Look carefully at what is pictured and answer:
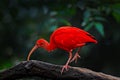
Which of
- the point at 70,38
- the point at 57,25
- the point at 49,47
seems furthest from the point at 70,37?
the point at 57,25

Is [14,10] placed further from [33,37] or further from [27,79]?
[27,79]

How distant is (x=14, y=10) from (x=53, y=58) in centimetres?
60

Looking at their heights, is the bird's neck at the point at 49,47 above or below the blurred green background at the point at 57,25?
below

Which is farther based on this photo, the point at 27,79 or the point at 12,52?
the point at 12,52

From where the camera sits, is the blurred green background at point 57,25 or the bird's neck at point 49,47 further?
the blurred green background at point 57,25

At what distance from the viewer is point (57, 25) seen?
3916 mm

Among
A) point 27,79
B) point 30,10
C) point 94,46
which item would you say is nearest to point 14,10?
point 30,10

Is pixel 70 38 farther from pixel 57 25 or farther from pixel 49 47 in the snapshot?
pixel 57 25

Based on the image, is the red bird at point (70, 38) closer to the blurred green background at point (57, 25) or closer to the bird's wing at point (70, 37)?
the bird's wing at point (70, 37)

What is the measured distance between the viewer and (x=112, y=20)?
446cm

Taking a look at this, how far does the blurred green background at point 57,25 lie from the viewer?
3.92 meters

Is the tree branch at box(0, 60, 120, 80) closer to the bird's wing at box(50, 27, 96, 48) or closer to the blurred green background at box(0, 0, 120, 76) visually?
the bird's wing at box(50, 27, 96, 48)

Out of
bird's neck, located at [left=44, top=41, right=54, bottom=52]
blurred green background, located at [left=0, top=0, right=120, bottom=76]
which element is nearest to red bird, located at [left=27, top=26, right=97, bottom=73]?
bird's neck, located at [left=44, top=41, right=54, bottom=52]

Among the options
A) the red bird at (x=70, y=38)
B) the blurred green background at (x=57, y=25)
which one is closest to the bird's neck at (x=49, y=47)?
the red bird at (x=70, y=38)
